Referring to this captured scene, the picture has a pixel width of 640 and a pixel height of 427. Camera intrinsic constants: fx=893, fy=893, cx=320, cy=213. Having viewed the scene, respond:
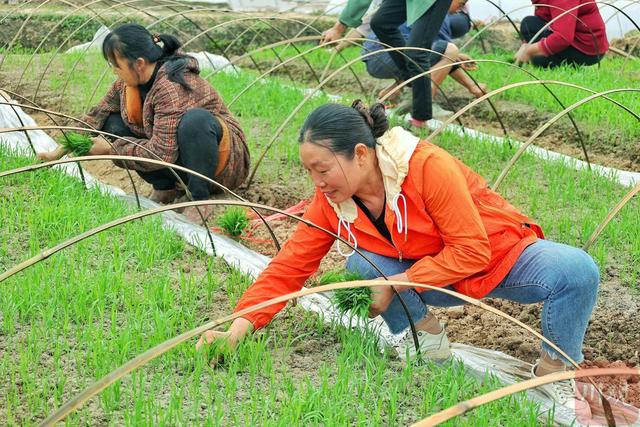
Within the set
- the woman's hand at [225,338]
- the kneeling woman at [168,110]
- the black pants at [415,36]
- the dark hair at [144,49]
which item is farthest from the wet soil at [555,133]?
the woman's hand at [225,338]

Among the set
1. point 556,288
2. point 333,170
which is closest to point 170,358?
point 333,170

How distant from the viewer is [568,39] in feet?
20.9

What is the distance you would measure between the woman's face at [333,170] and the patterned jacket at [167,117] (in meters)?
1.59

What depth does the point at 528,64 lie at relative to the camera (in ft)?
22.1

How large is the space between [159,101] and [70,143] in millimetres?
482

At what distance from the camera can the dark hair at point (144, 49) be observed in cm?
375

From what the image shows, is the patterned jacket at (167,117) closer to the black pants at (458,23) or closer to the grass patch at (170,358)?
the grass patch at (170,358)

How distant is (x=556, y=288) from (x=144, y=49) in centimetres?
215

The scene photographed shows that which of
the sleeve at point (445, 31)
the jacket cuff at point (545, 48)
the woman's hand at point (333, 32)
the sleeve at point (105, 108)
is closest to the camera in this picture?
the sleeve at point (105, 108)

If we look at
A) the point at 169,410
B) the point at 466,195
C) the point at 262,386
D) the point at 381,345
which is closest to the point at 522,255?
the point at 466,195

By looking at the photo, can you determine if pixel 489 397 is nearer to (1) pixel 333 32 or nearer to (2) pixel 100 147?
(2) pixel 100 147

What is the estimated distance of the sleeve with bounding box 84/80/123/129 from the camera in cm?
417

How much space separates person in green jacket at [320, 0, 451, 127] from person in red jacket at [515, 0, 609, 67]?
58.0 inches

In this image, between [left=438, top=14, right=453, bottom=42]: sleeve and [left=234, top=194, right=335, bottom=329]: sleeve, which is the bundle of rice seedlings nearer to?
[left=234, top=194, right=335, bottom=329]: sleeve
